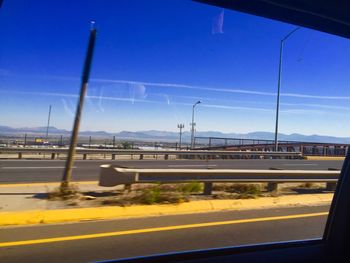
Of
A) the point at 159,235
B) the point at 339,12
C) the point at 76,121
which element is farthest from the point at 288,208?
the point at 339,12

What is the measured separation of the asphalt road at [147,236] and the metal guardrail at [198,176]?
1575 millimetres

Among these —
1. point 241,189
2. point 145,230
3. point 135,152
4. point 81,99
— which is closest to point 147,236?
point 145,230

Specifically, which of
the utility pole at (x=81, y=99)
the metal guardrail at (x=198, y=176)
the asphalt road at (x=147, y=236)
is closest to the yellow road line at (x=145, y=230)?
the asphalt road at (x=147, y=236)

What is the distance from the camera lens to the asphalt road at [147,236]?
4770 millimetres

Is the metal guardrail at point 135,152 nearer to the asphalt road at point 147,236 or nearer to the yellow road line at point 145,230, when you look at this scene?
the asphalt road at point 147,236

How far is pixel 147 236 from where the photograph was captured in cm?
577

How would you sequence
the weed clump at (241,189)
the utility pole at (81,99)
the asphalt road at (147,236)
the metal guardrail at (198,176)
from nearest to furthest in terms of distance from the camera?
the asphalt road at (147,236) < the utility pole at (81,99) < the metal guardrail at (198,176) < the weed clump at (241,189)

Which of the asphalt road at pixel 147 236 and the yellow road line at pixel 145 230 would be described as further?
the yellow road line at pixel 145 230

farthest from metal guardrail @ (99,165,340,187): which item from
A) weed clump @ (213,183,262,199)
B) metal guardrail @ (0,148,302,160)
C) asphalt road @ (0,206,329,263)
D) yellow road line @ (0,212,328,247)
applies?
metal guardrail @ (0,148,302,160)

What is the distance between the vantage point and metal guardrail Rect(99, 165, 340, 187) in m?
8.38

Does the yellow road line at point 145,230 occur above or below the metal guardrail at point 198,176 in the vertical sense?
below

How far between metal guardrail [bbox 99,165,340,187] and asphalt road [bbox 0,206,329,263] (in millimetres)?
1575

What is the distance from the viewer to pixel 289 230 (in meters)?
6.30

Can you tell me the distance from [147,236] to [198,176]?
138 inches
